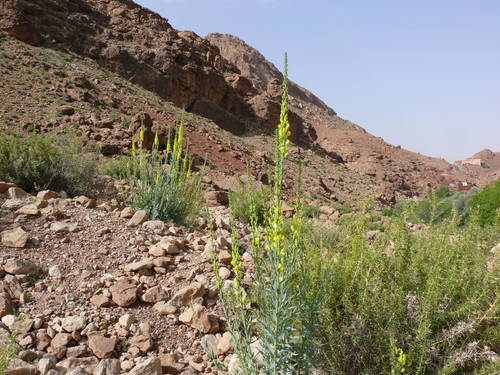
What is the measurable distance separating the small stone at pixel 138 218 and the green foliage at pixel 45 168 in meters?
2.03

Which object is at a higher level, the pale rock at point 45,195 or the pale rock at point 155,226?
the pale rock at point 45,195

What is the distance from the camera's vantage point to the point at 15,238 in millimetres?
3984

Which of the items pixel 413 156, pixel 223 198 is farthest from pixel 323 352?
pixel 413 156

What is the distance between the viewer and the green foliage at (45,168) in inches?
242

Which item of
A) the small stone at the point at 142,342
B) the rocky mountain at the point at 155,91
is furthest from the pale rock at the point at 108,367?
the rocky mountain at the point at 155,91

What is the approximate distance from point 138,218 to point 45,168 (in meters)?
2.47

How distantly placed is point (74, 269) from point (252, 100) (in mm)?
34775

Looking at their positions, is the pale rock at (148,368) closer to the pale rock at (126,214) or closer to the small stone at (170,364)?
the small stone at (170,364)

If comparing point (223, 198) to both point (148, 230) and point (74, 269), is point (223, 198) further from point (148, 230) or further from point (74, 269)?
point (74, 269)

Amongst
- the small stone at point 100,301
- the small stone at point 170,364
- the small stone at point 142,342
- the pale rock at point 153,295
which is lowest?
the small stone at point 170,364

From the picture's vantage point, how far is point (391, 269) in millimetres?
2906

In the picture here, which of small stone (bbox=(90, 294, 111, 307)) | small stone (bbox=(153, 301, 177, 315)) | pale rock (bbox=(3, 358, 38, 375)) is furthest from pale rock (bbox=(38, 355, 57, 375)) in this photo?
small stone (bbox=(153, 301, 177, 315))

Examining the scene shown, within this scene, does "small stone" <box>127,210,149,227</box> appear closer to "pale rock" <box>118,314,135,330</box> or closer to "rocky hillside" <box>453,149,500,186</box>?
"pale rock" <box>118,314,135,330</box>

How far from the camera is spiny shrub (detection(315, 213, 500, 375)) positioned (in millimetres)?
2365
